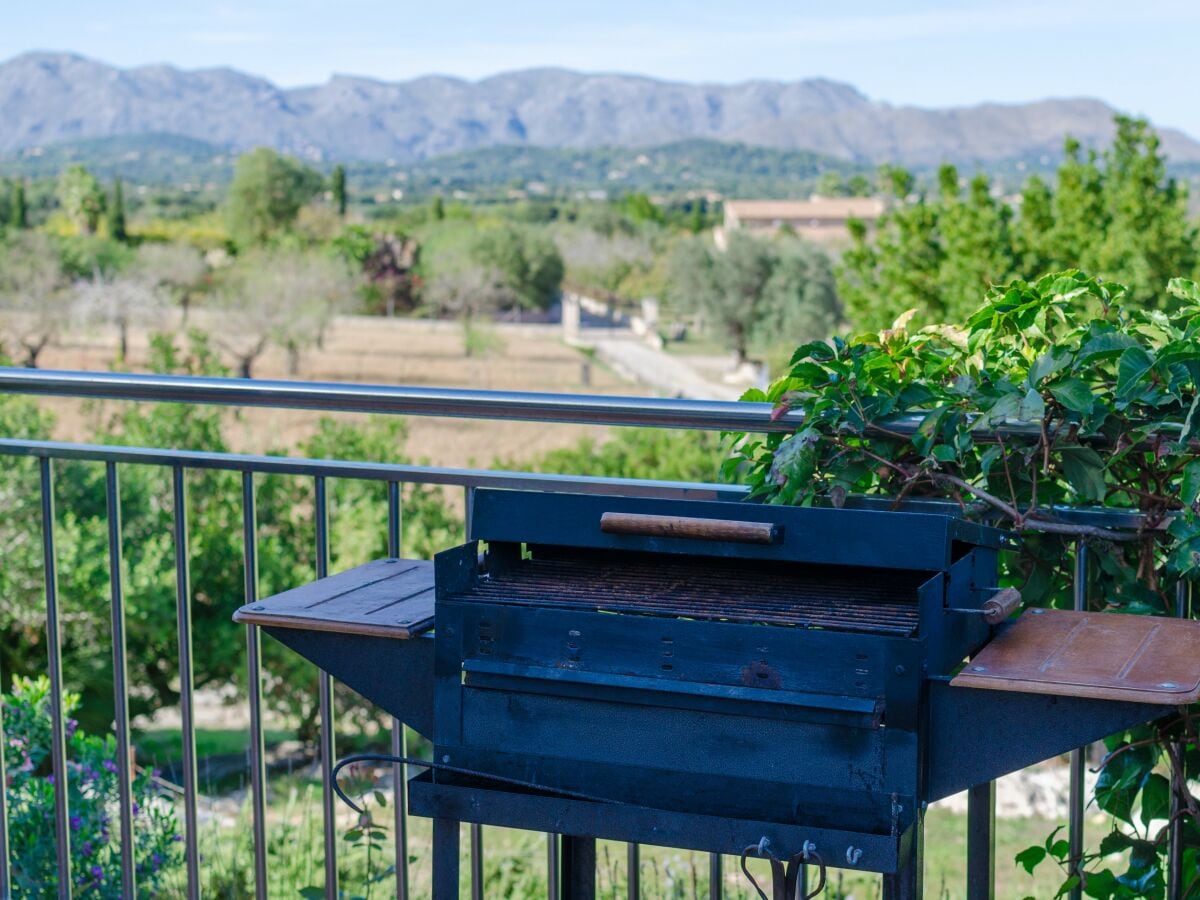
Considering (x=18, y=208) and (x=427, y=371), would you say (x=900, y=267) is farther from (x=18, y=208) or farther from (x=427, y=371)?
(x=18, y=208)

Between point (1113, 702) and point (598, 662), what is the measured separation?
446 mm

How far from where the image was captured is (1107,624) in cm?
136

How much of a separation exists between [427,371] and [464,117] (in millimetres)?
135977

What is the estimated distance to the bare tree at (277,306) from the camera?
2069 inches

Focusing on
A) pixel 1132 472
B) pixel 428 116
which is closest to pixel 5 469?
pixel 1132 472

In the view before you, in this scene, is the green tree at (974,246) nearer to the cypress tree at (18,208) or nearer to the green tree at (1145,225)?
the green tree at (1145,225)

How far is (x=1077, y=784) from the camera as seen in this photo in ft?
6.02

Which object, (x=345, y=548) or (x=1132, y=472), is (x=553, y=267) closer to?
(x=345, y=548)

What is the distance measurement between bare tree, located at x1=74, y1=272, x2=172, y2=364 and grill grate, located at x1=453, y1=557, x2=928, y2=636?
173ft

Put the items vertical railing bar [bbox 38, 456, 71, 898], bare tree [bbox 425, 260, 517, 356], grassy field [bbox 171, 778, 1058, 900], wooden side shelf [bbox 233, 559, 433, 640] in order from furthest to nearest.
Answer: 1. bare tree [bbox 425, 260, 517, 356]
2. grassy field [bbox 171, 778, 1058, 900]
3. vertical railing bar [bbox 38, 456, 71, 898]
4. wooden side shelf [bbox 233, 559, 433, 640]

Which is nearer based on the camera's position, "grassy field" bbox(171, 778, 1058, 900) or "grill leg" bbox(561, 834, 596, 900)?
"grill leg" bbox(561, 834, 596, 900)

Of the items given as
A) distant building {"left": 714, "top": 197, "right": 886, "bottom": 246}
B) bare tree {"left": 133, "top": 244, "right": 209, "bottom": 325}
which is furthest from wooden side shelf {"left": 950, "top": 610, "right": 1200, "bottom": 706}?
distant building {"left": 714, "top": 197, "right": 886, "bottom": 246}

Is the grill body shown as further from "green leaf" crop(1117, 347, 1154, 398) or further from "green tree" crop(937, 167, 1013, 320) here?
"green tree" crop(937, 167, 1013, 320)

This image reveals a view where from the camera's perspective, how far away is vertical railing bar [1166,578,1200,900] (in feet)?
5.59
